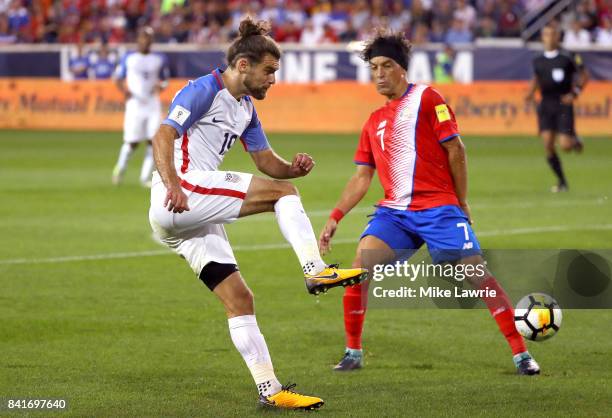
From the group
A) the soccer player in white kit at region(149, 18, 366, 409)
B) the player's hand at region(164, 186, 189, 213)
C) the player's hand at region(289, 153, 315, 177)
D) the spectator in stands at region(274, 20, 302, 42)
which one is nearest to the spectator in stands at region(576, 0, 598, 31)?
the spectator in stands at region(274, 20, 302, 42)

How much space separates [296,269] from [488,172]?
9676mm

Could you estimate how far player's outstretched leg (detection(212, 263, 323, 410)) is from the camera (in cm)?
639

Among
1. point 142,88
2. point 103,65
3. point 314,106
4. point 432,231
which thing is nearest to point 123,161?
point 142,88

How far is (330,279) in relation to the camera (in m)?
5.93

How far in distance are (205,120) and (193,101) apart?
0.20m

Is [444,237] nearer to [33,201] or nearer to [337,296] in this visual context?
[337,296]

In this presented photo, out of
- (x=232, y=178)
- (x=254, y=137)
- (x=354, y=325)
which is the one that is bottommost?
(x=354, y=325)

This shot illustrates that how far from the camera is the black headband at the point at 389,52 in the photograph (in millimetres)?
7344

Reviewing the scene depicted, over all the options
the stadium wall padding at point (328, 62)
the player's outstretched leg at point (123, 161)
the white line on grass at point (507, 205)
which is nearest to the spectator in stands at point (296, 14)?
the stadium wall padding at point (328, 62)

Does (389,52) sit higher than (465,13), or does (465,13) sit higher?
(389,52)

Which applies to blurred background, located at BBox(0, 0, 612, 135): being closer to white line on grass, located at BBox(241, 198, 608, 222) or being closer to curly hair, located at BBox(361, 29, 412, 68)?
white line on grass, located at BBox(241, 198, 608, 222)

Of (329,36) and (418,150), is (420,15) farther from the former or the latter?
(418,150)

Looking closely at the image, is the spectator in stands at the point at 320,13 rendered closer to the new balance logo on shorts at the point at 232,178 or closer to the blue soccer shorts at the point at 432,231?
the blue soccer shorts at the point at 432,231

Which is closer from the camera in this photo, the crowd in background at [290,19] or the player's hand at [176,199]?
the player's hand at [176,199]
